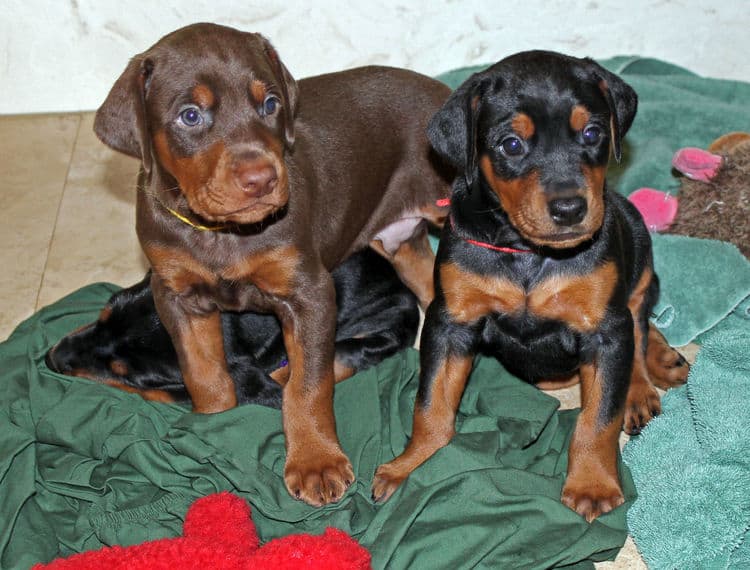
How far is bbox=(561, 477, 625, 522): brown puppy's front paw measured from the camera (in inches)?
153

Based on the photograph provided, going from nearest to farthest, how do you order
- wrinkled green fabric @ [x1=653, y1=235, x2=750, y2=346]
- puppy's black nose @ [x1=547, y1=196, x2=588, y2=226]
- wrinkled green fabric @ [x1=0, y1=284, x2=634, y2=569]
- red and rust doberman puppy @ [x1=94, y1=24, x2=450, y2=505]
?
puppy's black nose @ [x1=547, y1=196, x2=588, y2=226]
red and rust doberman puppy @ [x1=94, y1=24, x2=450, y2=505]
wrinkled green fabric @ [x1=0, y1=284, x2=634, y2=569]
wrinkled green fabric @ [x1=653, y1=235, x2=750, y2=346]

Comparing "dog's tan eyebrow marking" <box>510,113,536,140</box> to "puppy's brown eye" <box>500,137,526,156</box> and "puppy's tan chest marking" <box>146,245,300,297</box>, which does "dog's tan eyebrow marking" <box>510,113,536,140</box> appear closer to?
"puppy's brown eye" <box>500,137,526,156</box>

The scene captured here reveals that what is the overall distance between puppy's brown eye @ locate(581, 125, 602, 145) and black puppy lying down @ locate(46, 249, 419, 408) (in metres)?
1.66

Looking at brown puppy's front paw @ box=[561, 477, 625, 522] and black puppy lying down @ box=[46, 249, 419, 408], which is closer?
brown puppy's front paw @ box=[561, 477, 625, 522]

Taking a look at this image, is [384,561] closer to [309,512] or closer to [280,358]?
[309,512]

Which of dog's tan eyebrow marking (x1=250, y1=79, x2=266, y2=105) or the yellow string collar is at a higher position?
dog's tan eyebrow marking (x1=250, y1=79, x2=266, y2=105)

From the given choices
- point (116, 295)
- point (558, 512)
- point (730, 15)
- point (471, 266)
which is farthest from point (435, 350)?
point (730, 15)

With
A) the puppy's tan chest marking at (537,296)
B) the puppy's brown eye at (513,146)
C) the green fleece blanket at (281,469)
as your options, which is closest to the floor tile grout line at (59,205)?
the green fleece blanket at (281,469)

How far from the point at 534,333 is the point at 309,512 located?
114 centimetres

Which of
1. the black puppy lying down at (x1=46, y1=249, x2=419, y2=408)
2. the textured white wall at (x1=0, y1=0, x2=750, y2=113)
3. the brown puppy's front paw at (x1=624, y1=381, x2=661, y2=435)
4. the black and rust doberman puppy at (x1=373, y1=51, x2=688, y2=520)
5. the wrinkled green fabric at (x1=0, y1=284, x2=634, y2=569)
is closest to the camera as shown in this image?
the black and rust doberman puppy at (x1=373, y1=51, x2=688, y2=520)

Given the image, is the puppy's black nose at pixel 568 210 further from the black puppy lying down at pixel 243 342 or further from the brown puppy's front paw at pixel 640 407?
the black puppy lying down at pixel 243 342

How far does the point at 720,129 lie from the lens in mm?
6062

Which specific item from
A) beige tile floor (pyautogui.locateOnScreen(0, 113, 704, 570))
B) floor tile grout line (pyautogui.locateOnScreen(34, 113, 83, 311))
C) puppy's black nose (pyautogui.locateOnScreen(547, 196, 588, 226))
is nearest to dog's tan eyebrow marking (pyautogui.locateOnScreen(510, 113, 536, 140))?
puppy's black nose (pyautogui.locateOnScreen(547, 196, 588, 226))

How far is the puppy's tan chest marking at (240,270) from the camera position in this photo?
4.10 m
